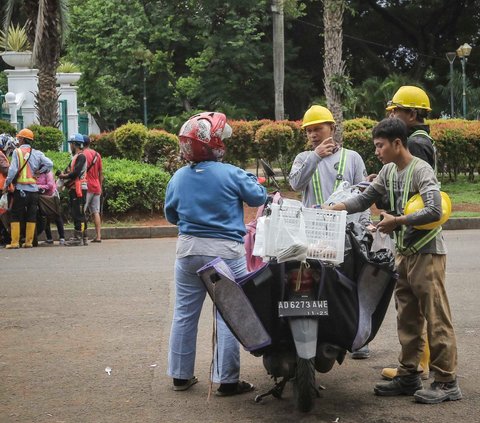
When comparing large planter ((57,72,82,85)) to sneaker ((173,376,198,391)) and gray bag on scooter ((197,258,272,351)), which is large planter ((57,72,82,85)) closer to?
sneaker ((173,376,198,391))

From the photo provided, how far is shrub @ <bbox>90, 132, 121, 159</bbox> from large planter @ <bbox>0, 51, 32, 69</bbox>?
3.52 m

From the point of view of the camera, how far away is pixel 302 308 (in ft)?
18.1

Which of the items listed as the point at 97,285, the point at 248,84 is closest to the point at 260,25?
the point at 248,84

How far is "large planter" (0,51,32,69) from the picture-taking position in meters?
24.7

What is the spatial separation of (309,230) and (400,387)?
1.29 m

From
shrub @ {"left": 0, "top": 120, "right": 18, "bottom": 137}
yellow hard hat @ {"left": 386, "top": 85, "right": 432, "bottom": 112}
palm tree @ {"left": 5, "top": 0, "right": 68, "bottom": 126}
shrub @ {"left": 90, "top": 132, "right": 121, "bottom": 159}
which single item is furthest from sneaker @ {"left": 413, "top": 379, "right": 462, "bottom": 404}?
palm tree @ {"left": 5, "top": 0, "right": 68, "bottom": 126}

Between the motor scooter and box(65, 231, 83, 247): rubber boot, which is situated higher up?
the motor scooter

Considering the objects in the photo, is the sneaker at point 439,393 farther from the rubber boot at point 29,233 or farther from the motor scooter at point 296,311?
the rubber boot at point 29,233

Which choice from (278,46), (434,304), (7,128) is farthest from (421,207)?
(278,46)

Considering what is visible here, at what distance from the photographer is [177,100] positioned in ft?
131

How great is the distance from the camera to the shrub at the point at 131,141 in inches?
836

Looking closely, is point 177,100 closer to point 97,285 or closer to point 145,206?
point 145,206

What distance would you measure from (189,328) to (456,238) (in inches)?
378

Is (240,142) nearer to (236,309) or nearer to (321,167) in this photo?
(321,167)
